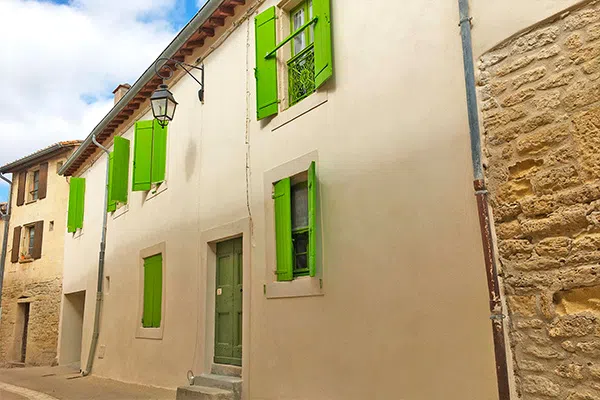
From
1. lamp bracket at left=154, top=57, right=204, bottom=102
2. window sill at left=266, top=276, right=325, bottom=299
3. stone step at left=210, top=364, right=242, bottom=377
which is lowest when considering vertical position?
stone step at left=210, top=364, right=242, bottom=377

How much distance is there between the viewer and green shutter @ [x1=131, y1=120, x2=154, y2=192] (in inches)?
380

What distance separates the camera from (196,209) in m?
7.96

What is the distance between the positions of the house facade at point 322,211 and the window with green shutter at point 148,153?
3cm

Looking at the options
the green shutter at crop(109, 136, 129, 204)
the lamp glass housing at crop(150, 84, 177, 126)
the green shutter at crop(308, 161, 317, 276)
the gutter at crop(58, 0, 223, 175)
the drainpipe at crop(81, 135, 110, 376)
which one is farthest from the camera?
the drainpipe at crop(81, 135, 110, 376)

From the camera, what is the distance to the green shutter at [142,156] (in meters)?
9.64

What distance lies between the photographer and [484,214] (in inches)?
149

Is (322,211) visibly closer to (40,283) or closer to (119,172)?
(119,172)

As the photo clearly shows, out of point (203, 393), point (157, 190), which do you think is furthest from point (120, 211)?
point (203, 393)

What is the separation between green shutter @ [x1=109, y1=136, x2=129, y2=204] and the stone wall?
8.40 m

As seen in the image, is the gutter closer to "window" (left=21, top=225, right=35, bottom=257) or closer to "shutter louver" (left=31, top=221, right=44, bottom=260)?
"shutter louver" (left=31, top=221, right=44, bottom=260)

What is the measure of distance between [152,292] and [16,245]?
12291 mm

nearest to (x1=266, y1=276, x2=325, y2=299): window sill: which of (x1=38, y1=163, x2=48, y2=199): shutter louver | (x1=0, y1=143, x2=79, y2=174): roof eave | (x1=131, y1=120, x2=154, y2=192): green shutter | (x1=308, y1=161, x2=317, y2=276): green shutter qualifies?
(x1=308, y1=161, x2=317, y2=276): green shutter

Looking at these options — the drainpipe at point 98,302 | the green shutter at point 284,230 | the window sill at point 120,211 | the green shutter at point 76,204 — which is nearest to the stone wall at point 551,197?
the green shutter at point 284,230

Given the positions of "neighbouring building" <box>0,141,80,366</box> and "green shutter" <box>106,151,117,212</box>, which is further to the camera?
"neighbouring building" <box>0,141,80,366</box>
